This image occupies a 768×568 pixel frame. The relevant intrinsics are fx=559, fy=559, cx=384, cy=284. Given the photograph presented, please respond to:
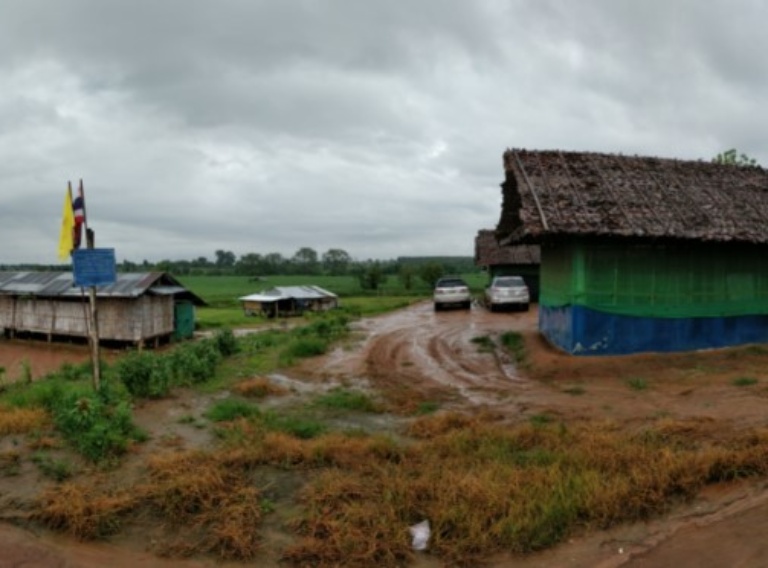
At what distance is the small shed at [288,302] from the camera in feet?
132

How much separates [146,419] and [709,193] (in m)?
13.8

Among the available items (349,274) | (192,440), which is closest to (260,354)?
(192,440)

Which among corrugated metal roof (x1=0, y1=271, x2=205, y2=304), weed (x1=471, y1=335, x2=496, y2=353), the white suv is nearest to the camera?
weed (x1=471, y1=335, x2=496, y2=353)

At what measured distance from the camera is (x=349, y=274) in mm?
107688

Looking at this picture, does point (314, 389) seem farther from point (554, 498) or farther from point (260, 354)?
point (554, 498)

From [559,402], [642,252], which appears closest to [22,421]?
[559,402]

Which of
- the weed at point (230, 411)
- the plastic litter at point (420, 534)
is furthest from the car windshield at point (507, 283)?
the plastic litter at point (420, 534)

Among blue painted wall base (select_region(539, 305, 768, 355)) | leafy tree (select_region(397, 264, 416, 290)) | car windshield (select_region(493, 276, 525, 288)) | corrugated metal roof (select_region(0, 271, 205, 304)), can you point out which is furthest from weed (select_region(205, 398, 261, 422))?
leafy tree (select_region(397, 264, 416, 290))

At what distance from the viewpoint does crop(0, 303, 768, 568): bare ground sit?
4.70 metres

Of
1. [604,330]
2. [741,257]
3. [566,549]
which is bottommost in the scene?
[566,549]

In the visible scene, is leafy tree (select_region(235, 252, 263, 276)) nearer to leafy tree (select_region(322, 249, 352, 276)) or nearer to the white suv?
leafy tree (select_region(322, 249, 352, 276))

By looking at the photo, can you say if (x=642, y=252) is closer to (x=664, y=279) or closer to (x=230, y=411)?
(x=664, y=279)

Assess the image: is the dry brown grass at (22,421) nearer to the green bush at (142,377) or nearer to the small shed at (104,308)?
the green bush at (142,377)

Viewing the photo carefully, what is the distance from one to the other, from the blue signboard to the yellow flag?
1.94ft
